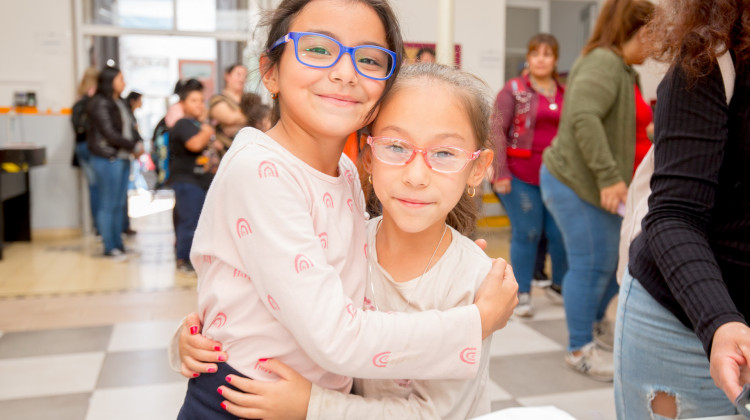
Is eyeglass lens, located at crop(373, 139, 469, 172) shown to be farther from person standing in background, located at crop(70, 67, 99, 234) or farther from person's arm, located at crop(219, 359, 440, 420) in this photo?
person standing in background, located at crop(70, 67, 99, 234)

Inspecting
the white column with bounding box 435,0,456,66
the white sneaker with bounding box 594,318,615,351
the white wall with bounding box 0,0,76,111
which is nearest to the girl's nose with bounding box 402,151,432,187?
the white column with bounding box 435,0,456,66

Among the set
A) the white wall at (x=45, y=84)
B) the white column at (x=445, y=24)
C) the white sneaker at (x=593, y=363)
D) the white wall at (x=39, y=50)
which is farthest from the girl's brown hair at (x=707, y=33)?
the white wall at (x=39, y=50)

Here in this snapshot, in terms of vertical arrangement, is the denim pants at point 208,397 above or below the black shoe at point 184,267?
above

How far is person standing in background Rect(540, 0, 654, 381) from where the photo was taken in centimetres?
253

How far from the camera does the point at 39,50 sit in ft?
20.4

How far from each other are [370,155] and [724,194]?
54 centimetres

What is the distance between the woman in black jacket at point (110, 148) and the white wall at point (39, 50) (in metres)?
1.38

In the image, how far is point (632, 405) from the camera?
1134 mm

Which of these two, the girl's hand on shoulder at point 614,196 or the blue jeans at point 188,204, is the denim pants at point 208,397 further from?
the blue jeans at point 188,204

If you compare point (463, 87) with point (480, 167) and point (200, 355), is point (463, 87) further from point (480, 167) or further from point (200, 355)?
point (200, 355)

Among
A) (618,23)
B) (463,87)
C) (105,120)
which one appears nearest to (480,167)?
(463,87)

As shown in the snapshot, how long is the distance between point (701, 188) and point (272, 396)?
686mm

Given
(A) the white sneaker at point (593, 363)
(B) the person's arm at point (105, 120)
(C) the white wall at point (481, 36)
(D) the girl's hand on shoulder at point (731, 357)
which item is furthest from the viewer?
(C) the white wall at point (481, 36)

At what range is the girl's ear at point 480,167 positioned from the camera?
103 cm
